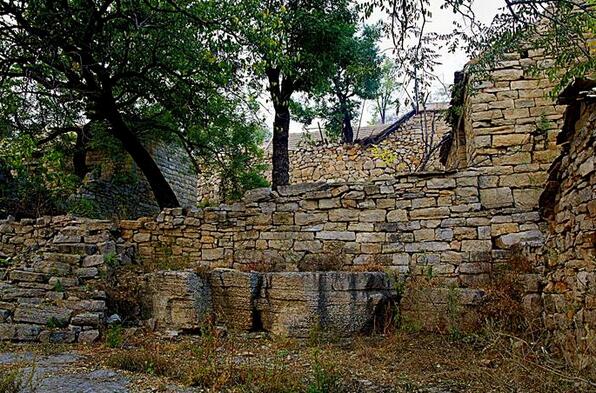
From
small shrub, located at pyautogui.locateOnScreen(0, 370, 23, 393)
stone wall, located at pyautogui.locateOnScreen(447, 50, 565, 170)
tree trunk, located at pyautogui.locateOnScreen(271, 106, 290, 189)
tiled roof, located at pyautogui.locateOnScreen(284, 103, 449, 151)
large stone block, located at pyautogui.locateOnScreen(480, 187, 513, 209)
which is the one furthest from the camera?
tiled roof, located at pyautogui.locateOnScreen(284, 103, 449, 151)

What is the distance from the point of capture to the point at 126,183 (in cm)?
1467

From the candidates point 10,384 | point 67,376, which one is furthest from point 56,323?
point 10,384

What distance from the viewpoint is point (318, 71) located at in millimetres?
12188

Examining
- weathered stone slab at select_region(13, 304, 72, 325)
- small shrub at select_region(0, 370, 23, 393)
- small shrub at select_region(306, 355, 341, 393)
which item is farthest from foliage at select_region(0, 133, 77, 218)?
small shrub at select_region(306, 355, 341, 393)

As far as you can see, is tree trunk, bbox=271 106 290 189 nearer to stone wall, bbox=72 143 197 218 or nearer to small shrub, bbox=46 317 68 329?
stone wall, bbox=72 143 197 218

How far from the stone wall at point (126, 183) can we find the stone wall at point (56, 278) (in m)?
2.59

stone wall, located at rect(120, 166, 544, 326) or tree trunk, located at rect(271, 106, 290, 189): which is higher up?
tree trunk, located at rect(271, 106, 290, 189)

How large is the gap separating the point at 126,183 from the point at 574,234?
12.5 meters

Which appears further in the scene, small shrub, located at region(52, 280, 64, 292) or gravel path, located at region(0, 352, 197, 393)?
small shrub, located at region(52, 280, 64, 292)

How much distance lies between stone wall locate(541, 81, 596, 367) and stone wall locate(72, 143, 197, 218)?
10.1m

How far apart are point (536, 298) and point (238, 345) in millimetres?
3776

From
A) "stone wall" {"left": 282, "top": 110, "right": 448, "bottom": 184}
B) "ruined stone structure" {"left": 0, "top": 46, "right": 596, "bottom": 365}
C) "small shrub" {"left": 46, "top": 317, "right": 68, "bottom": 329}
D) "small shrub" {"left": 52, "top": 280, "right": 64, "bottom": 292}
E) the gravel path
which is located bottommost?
the gravel path

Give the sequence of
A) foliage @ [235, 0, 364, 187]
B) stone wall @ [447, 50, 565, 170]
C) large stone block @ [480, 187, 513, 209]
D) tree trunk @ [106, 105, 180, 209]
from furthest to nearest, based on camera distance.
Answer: tree trunk @ [106, 105, 180, 209] < foliage @ [235, 0, 364, 187] < stone wall @ [447, 50, 565, 170] < large stone block @ [480, 187, 513, 209]

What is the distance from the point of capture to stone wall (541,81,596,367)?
4379 millimetres
